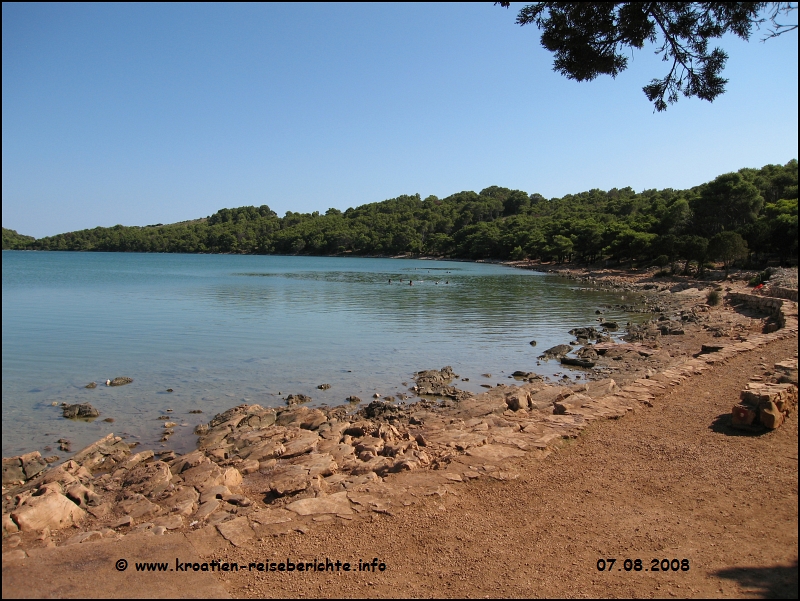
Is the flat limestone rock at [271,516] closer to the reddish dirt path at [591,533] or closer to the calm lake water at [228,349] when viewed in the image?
the reddish dirt path at [591,533]

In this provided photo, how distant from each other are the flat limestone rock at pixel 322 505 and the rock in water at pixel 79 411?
8321 mm

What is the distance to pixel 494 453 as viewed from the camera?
799 centimetres

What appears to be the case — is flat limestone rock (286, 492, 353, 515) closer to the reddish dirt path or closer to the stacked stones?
the reddish dirt path

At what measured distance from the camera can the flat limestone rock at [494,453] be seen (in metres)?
7.82

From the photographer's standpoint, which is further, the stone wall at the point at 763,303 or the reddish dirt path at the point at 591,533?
the stone wall at the point at 763,303

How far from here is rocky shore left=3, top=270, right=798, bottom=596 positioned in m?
6.24

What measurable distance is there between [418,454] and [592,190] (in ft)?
515

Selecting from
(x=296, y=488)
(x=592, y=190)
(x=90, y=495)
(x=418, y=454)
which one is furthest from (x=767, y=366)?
(x=592, y=190)

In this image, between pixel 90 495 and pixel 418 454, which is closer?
pixel 90 495

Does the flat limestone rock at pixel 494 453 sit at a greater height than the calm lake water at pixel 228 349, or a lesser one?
greater

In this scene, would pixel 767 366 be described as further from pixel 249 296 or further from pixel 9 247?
pixel 9 247

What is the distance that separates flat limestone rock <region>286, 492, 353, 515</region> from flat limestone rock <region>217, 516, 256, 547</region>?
1.94 ft

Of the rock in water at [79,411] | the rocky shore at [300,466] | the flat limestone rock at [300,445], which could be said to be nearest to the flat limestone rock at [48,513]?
the rocky shore at [300,466]

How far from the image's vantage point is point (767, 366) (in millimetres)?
12445
